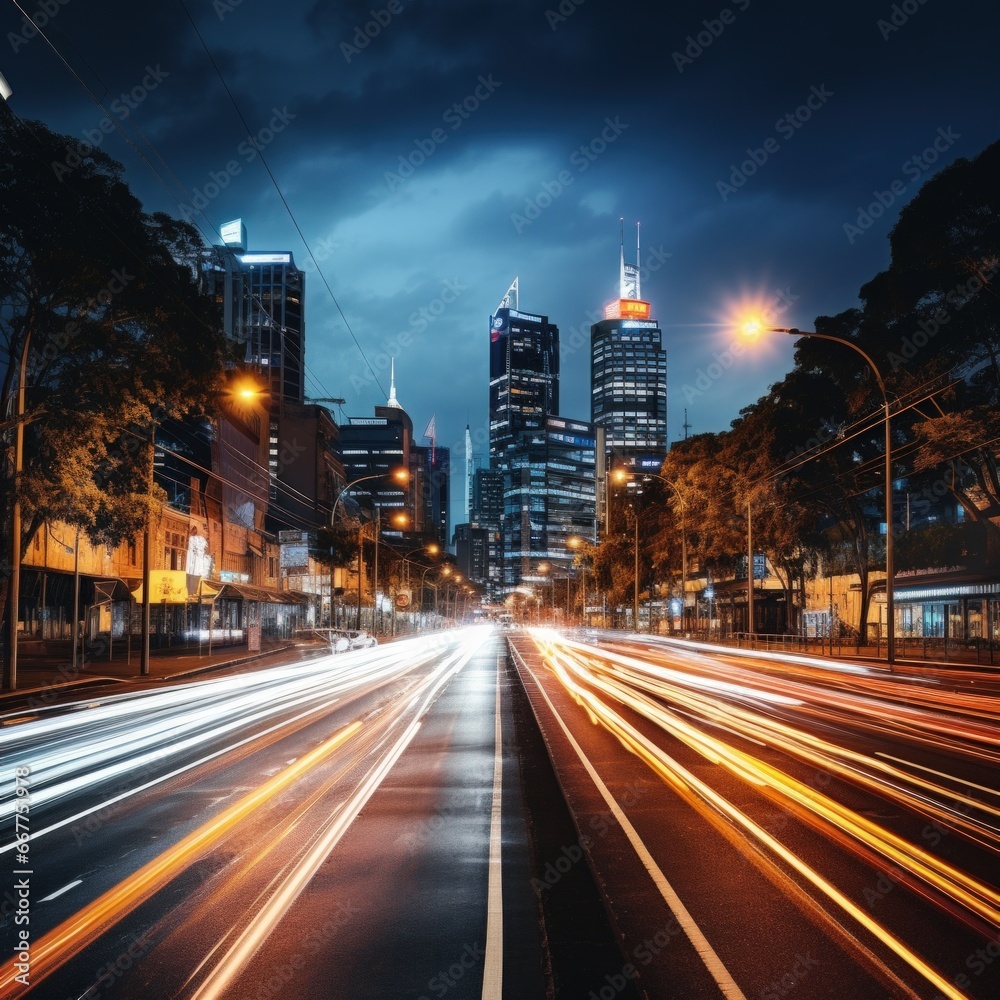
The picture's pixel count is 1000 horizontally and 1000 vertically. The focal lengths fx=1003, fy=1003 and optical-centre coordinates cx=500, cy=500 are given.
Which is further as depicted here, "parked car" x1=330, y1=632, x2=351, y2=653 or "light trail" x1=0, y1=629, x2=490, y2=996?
"parked car" x1=330, y1=632, x2=351, y2=653

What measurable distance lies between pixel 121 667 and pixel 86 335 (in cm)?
1400

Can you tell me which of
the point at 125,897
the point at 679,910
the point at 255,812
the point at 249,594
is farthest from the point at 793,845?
the point at 249,594

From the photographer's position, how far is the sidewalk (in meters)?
28.5

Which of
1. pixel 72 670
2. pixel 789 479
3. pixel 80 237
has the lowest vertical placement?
pixel 72 670

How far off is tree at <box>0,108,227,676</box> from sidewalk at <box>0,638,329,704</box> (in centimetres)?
305

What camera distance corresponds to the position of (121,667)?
125ft

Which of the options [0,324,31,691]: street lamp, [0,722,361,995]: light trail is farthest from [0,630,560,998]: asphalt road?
[0,324,31,691]: street lamp

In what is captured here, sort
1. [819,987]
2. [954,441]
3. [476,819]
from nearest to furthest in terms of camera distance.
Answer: [819,987] < [476,819] < [954,441]

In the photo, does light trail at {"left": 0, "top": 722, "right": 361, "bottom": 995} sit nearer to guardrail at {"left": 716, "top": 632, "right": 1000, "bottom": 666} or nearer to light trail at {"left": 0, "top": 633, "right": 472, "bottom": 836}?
light trail at {"left": 0, "top": 633, "right": 472, "bottom": 836}

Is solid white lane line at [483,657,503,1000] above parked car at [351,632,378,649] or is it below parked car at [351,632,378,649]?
above

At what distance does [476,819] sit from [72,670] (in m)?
27.1

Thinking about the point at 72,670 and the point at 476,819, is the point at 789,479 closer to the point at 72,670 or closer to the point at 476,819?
the point at 72,670

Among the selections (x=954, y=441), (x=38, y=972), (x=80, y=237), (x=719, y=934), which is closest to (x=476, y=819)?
(x=719, y=934)

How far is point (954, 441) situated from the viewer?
41719mm
